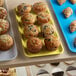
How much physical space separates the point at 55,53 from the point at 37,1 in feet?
1.26

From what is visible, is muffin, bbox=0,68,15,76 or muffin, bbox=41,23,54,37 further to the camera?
muffin, bbox=0,68,15,76

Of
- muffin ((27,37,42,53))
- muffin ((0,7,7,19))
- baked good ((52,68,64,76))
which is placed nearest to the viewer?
muffin ((27,37,42,53))

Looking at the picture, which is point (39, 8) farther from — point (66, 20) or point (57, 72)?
point (57, 72)

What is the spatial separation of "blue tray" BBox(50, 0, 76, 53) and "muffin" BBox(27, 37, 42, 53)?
152 mm

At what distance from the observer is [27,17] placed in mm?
1098

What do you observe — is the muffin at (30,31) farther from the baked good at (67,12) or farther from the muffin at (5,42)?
the baked good at (67,12)

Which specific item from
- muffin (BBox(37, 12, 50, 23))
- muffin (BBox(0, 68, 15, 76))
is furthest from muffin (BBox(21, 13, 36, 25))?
muffin (BBox(0, 68, 15, 76))

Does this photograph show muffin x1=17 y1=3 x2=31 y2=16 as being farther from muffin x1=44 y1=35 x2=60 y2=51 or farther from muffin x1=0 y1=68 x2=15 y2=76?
muffin x1=0 y1=68 x2=15 y2=76

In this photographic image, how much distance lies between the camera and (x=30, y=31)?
1043 millimetres

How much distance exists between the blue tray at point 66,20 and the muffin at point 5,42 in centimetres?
27

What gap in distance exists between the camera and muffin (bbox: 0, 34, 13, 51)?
38.5 inches

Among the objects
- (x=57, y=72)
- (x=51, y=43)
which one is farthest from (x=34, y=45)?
(x=57, y=72)

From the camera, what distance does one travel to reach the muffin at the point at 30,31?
1038 mm

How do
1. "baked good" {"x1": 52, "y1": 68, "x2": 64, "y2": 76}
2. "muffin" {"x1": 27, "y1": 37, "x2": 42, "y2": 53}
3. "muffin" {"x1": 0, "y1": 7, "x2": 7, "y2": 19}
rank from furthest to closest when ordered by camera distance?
"baked good" {"x1": 52, "y1": 68, "x2": 64, "y2": 76}, "muffin" {"x1": 0, "y1": 7, "x2": 7, "y2": 19}, "muffin" {"x1": 27, "y1": 37, "x2": 42, "y2": 53}
